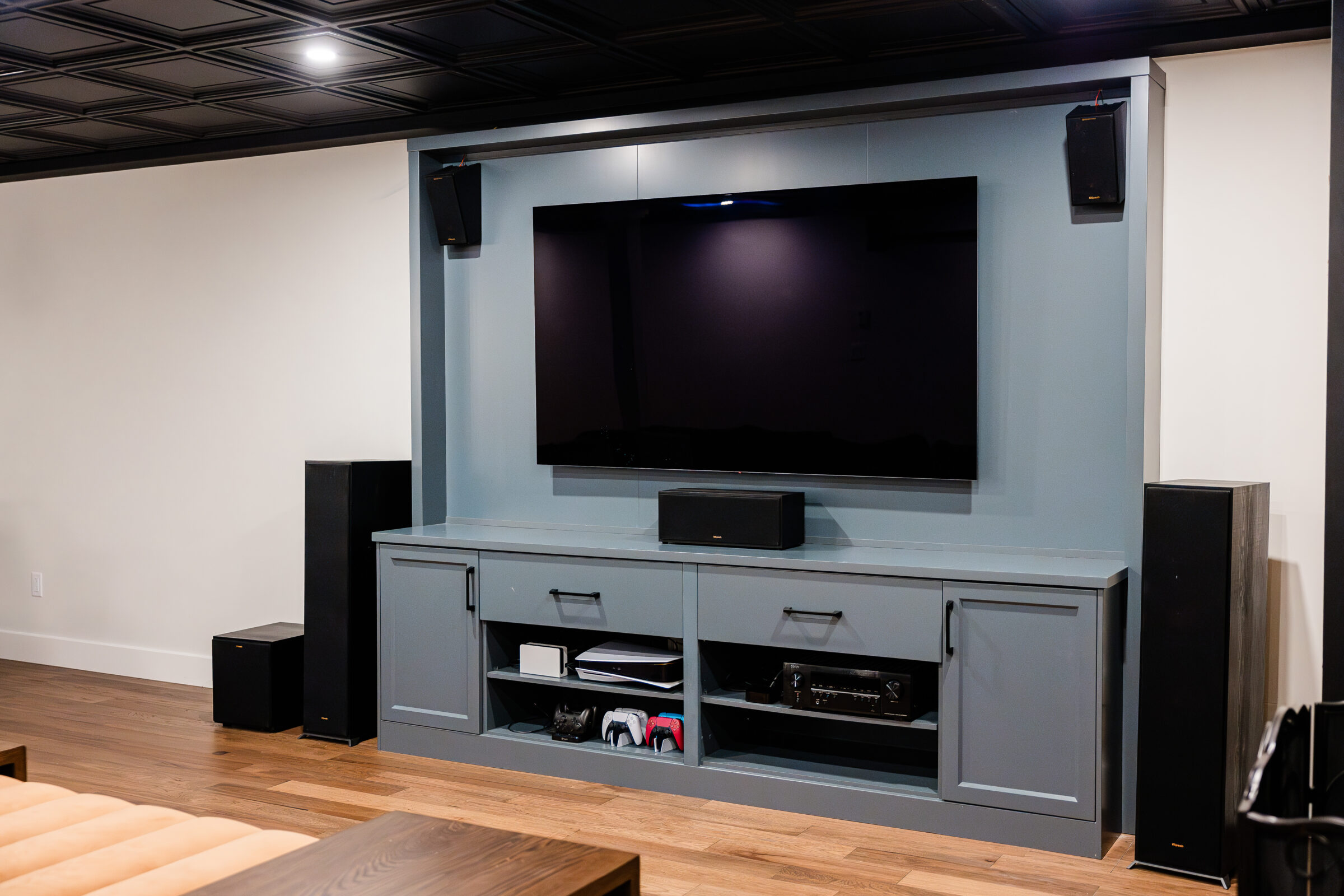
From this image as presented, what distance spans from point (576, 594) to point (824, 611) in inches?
34.5

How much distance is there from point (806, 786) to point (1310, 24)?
104 inches

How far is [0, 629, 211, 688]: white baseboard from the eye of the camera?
17.5 feet

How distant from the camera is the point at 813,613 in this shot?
3.56 meters

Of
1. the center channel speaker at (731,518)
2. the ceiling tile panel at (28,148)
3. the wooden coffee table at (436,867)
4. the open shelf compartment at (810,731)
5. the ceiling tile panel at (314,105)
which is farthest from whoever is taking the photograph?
the ceiling tile panel at (28,148)

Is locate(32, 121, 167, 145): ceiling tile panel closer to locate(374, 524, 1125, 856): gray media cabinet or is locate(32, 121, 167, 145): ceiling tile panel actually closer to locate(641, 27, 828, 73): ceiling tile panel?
locate(374, 524, 1125, 856): gray media cabinet

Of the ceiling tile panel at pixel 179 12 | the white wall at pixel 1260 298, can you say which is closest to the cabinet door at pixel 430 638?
the ceiling tile panel at pixel 179 12

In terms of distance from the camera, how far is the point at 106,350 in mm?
5547

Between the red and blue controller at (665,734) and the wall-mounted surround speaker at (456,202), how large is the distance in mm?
1964

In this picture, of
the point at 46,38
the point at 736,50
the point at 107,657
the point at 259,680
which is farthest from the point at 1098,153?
the point at 107,657

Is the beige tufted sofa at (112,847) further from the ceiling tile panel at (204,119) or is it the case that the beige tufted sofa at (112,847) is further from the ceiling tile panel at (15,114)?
the ceiling tile panel at (15,114)

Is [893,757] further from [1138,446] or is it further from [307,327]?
[307,327]

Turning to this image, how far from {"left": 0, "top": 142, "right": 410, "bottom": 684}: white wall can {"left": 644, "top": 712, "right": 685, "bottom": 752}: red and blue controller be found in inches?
64.0

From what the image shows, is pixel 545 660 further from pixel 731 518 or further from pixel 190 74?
pixel 190 74

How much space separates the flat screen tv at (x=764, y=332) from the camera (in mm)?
3709
